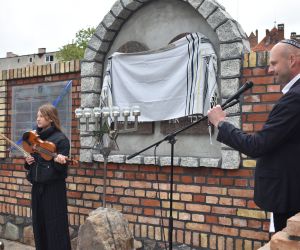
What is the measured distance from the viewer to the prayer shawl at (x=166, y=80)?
172 inches

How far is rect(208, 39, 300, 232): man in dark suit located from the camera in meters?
2.34

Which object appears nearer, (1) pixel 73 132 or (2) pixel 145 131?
(2) pixel 145 131

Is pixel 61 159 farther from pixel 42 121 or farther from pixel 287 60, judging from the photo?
pixel 287 60

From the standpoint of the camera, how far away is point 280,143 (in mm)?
2377

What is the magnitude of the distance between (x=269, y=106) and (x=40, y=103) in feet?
10.3

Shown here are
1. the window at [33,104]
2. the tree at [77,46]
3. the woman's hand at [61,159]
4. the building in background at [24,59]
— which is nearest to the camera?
the woman's hand at [61,159]

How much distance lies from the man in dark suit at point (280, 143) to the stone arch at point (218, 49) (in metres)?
1.63

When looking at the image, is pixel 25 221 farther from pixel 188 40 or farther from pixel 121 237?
pixel 188 40

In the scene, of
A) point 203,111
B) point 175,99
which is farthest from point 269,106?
point 175,99

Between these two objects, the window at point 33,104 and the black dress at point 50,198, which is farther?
the window at point 33,104

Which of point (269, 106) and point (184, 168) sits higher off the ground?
point (269, 106)

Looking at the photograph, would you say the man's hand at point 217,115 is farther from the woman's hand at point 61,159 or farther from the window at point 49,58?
the window at point 49,58

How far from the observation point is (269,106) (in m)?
4.00

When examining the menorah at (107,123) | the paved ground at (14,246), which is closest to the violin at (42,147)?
the menorah at (107,123)
